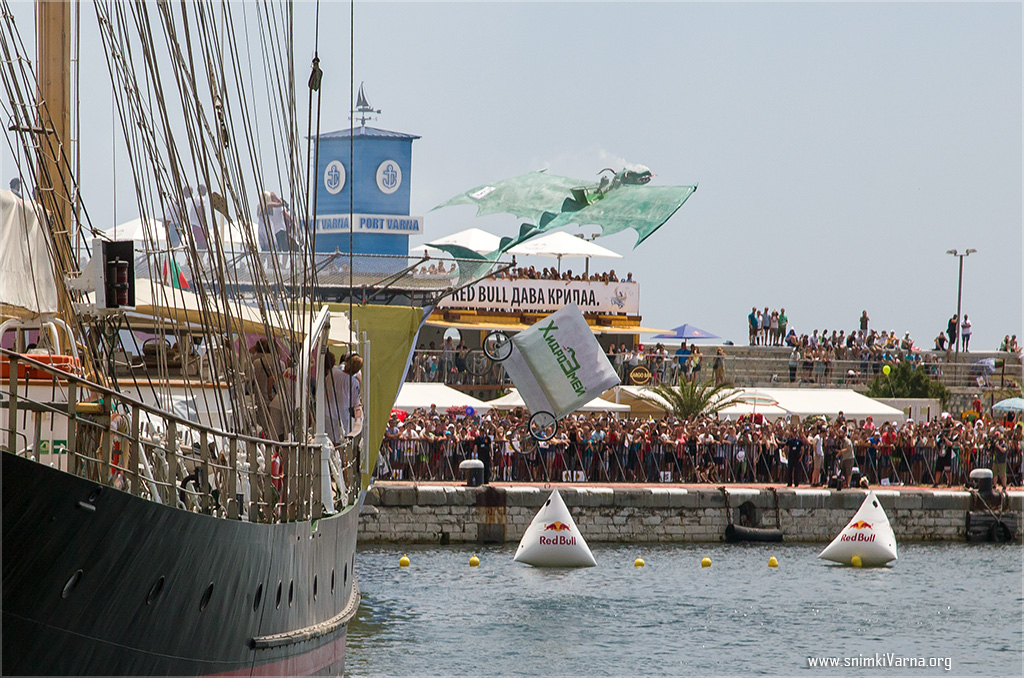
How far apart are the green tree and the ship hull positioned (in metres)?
34.7

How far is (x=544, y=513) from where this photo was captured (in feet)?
90.7

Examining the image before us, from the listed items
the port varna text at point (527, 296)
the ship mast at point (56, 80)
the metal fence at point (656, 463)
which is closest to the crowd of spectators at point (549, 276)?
the port varna text at point (527, 296)

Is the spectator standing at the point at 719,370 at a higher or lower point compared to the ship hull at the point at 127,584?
higher

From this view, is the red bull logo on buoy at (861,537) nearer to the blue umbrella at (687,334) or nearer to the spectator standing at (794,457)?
the spectator standing at (794,457)

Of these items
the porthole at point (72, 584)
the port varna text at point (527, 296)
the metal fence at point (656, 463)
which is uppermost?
the port varna text at point (527, 296)

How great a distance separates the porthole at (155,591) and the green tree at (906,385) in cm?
3679

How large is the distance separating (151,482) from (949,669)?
14.1 m

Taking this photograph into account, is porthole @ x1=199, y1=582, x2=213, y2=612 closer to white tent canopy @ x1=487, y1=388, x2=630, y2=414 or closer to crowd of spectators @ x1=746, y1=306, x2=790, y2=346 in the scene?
white tent canopy @ x1=487, y1=388, x2=630, y2=414

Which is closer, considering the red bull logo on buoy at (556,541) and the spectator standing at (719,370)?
the red bull logo on buoy at (556,541)

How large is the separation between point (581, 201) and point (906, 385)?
23.3 metres

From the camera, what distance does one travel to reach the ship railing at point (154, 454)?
931cm

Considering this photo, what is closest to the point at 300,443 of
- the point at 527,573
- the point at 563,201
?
the point at 563,201

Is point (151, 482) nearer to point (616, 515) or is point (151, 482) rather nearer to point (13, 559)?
point (13, 559)

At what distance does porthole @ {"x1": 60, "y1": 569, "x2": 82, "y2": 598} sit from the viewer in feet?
30.4
